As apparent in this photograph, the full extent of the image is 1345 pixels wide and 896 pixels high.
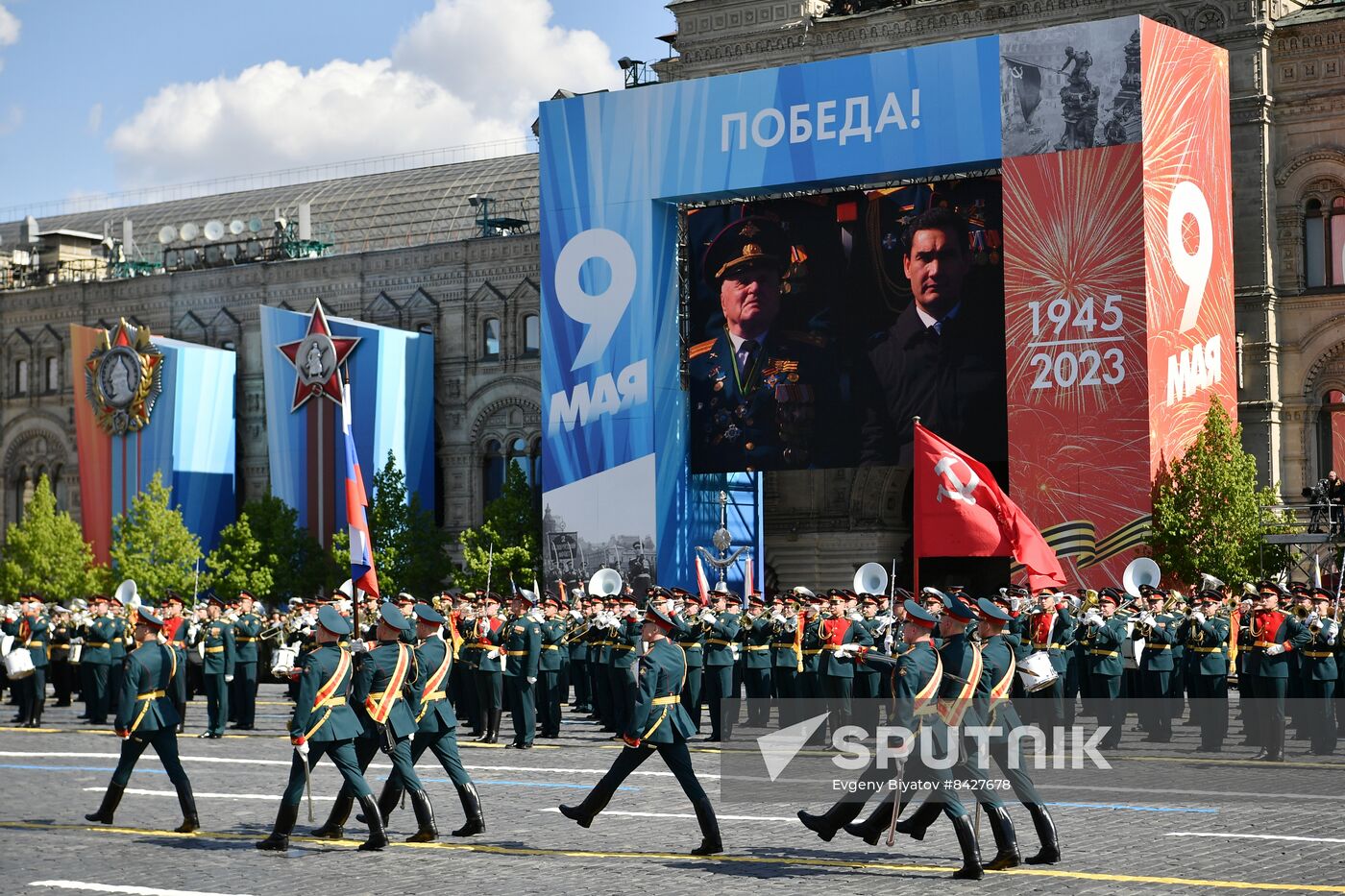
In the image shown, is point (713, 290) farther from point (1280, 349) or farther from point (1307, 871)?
point (1307, 871)

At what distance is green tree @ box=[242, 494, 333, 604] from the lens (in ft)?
174

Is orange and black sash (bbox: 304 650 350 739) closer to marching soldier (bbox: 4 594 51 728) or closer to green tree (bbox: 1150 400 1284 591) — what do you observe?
marching soldier (bbox: 4 594 51 728)

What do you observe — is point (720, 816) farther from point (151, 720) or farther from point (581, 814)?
point (151, 720)

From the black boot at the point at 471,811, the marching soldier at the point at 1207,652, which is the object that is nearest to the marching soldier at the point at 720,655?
the marching soldier at the point at 1207,652

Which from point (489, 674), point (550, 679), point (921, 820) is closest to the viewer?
point (921, 820)

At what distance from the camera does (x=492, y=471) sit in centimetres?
5559

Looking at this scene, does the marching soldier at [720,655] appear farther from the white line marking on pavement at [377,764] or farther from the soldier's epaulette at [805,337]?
the soldier's epaulette at [805,337]

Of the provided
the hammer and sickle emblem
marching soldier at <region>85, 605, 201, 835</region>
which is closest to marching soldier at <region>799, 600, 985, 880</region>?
marching soldier at <region>85, 605, 201, 835</region>

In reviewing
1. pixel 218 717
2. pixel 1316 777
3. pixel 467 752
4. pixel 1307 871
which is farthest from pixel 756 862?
pixel 218 717

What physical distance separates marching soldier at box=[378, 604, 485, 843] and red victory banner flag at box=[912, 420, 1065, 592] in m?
13.1

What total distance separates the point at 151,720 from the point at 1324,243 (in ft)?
115

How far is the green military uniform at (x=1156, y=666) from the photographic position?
23016 millimetres

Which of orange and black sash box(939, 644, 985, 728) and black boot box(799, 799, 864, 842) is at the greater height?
orange and black sash box(939, 644, 985, 728)

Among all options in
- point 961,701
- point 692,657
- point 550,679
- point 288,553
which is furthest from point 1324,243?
point 961,701
